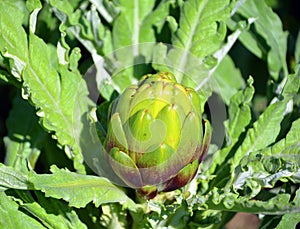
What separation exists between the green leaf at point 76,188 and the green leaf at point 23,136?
343 millimetres

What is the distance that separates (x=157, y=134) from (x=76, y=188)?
0.63 ft

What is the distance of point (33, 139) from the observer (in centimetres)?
176

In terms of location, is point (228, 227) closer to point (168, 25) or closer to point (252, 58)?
point (252, 58)

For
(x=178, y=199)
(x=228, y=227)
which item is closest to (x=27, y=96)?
(x=178, y=199)

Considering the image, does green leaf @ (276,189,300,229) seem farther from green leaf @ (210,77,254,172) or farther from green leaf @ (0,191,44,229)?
green leaf @ (0,191,44,229)

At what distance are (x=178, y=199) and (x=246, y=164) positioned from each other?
173 millimetres

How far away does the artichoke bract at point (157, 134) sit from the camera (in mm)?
1288

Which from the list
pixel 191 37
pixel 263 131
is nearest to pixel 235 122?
pixel 263 131

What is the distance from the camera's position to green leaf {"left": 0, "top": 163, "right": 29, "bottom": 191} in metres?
1.33

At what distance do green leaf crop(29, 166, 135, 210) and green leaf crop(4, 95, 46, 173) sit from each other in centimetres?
34

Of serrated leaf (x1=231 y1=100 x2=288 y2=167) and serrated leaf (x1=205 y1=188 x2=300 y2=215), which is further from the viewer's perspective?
serrated leaf (x1=231 y1=100 x2=288 y2=167)

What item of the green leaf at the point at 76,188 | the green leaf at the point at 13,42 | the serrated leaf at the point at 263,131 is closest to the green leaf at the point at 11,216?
the green leaf at the point at 76,188

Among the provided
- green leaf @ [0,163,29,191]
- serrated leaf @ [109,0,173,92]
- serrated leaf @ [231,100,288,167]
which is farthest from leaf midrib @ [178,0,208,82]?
green leaf @ [0,163,29,191]

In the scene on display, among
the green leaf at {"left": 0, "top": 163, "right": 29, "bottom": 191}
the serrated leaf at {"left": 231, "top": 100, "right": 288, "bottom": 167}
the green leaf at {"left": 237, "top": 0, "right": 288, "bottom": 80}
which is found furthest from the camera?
the green leaf at {"left": 237, "top": 0, "right": 288, "bottom": 80}
